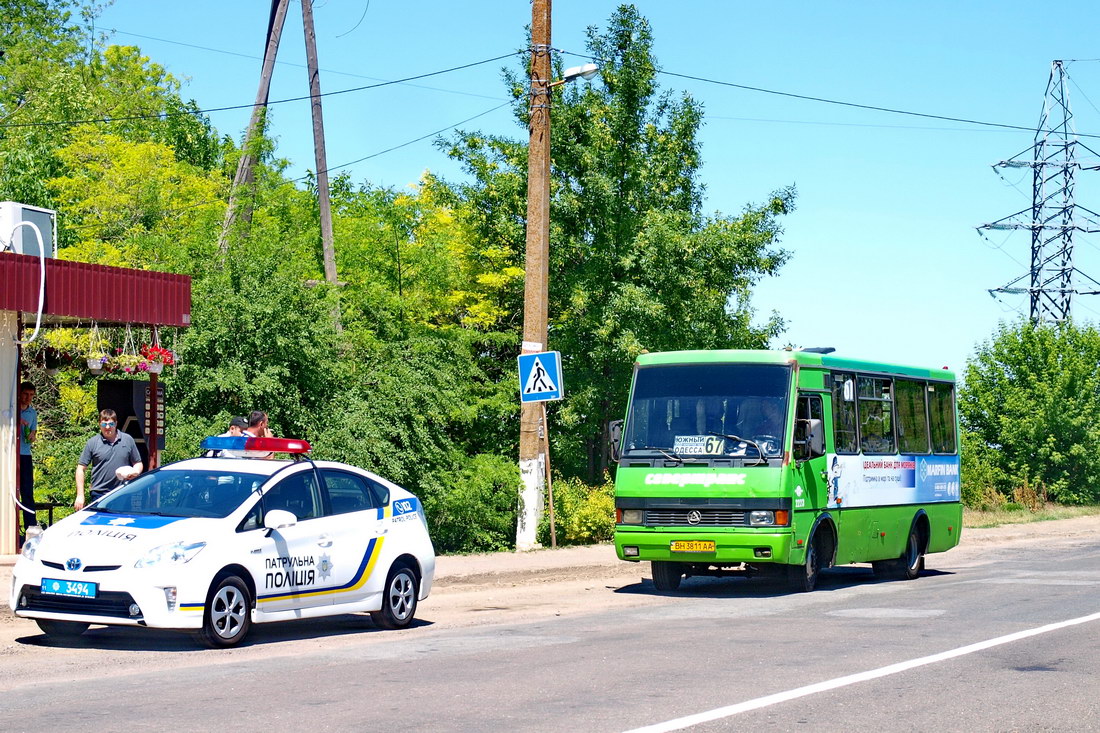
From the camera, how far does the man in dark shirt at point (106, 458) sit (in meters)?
15.5

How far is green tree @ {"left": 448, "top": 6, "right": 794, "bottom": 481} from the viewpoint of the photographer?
91.2ft

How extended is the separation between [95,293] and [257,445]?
6735 millimetres

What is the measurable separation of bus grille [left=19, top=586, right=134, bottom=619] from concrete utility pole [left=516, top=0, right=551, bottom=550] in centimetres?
1087

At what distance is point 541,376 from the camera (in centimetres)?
2069

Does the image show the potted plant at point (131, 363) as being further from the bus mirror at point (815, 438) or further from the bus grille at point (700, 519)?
the bus mirror at point (815, 438)

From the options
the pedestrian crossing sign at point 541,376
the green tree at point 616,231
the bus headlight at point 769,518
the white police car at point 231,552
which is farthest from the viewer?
the green tree at point 616,231

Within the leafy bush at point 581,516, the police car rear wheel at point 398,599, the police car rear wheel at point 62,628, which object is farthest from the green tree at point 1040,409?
the police car rear wheel at point 62,628

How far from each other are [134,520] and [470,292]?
61.6ft

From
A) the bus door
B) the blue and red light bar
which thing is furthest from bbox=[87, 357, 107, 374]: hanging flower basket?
the bus door

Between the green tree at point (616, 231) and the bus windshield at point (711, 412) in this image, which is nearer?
the bus windshield at point (711, 412)

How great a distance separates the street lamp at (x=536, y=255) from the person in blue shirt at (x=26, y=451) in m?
7.25

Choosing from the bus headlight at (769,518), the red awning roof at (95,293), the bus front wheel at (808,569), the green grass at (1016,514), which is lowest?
the green grass at (1016,514)

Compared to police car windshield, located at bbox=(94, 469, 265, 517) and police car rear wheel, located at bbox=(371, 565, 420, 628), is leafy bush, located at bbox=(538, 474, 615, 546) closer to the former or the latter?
police car rear wheel, located at bbox=(371, 565, 420, 628)

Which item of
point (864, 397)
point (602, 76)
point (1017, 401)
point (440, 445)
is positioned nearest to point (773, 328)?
point (602, 76)
